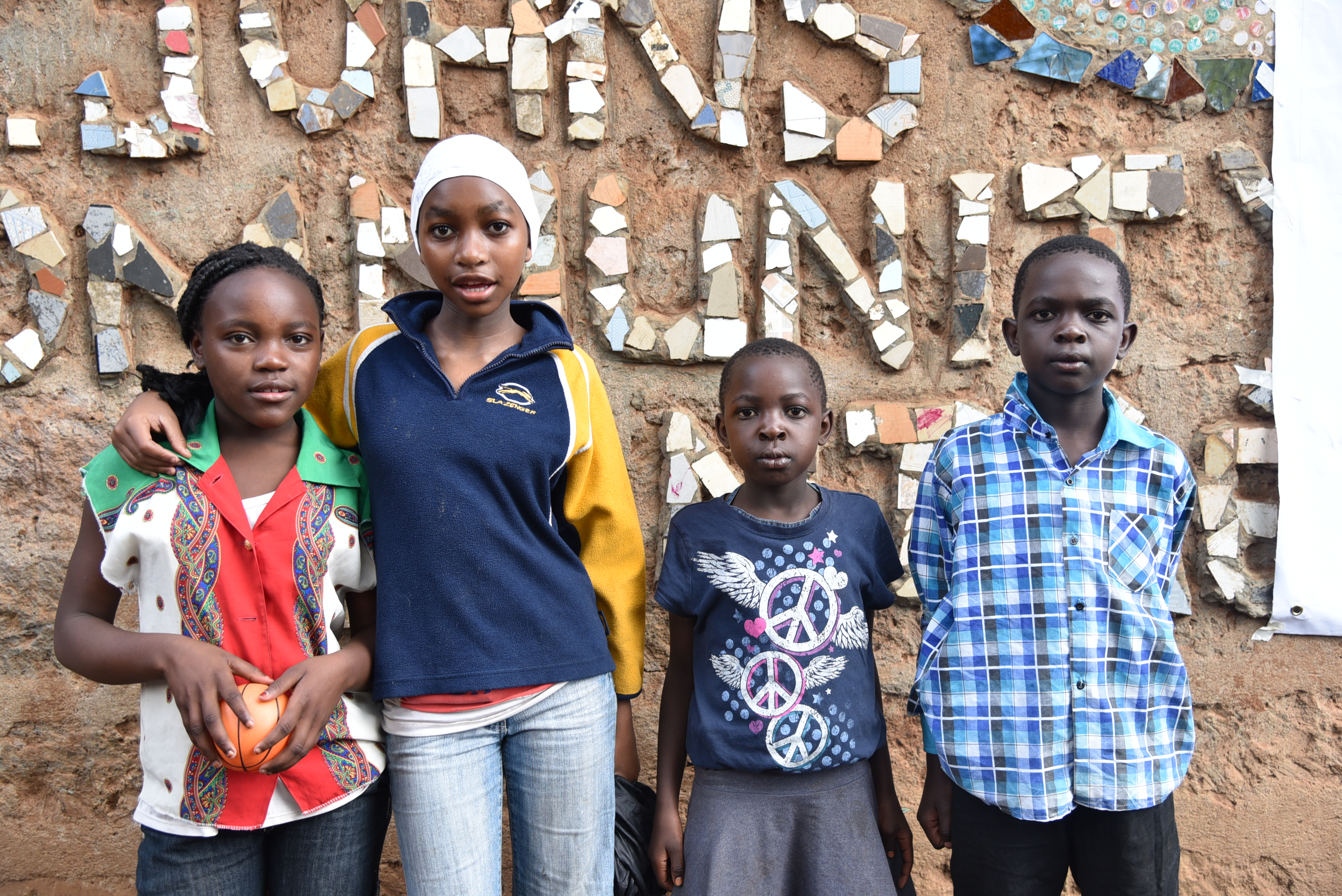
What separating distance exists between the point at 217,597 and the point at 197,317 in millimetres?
503

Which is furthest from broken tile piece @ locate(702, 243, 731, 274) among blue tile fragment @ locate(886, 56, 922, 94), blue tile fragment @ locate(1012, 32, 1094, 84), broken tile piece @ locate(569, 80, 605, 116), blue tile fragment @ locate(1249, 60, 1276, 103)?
blue tile fragment @ locate(1249, 60, 1276, 103)

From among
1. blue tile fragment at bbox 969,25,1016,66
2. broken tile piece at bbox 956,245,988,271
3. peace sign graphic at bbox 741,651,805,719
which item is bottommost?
peace sign graphic at bbox 741,651,805,719

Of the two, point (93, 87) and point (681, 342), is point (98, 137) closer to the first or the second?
point (93, 87)

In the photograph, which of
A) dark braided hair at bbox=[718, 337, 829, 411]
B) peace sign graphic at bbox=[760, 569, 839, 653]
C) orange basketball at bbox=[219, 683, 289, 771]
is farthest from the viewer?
dark braided hair at bbox=[718, 337, 829, 411]

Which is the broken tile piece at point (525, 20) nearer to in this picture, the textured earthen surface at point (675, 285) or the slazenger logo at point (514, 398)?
the textured earthen surface at point (675, 285)

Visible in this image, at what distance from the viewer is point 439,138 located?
2.38m

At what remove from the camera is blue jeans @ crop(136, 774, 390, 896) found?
4.86 feet

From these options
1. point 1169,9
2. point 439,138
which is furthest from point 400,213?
point 1169,9

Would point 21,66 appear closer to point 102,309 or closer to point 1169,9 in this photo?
point 102,309

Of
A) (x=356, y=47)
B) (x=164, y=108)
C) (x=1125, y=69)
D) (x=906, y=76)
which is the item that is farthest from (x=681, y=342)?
(x=164, y=108)

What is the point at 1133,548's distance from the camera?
1744 millimetres

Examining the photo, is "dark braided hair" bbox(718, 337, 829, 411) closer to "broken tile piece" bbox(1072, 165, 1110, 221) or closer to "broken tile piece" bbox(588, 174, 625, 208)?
"broken tile piece" bbox(588, 174, 625, 208)

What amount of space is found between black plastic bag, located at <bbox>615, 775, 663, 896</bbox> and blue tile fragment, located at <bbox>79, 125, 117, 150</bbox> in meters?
1.98

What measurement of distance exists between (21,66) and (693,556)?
2095mm
